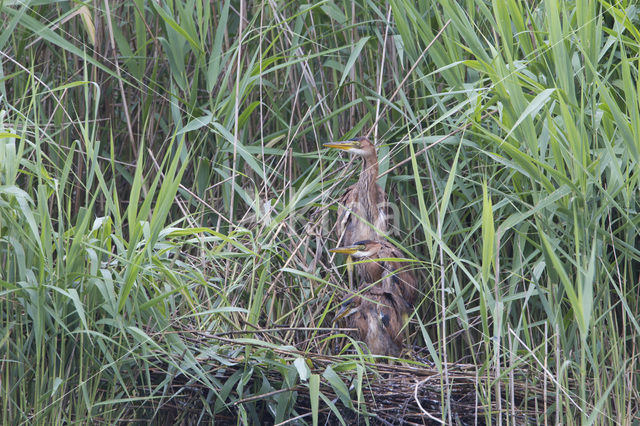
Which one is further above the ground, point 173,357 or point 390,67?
point 390,67

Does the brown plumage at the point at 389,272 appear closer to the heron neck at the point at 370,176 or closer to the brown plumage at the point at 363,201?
the brown plumage at the point at 363,201

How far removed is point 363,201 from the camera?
3680 mm

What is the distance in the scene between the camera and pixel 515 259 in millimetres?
3193

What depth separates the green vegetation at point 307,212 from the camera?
2.72 meters

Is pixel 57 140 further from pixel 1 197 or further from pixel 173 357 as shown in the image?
pixel 173 357

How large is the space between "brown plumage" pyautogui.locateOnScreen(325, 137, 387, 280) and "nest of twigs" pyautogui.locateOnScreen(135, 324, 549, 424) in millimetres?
735

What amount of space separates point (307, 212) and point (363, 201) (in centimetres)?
36

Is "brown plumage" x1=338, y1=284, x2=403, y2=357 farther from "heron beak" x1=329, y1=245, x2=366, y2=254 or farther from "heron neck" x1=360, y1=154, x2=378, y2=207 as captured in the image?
"heron neck" x1=360, y1=154, x2=378, y2=207

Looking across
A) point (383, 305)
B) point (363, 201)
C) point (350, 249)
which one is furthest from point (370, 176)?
point (383, 305)

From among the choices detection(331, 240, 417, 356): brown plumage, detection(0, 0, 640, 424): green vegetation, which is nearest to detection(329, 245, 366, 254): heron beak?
detection(331, 240, 417, 356): brown plumage

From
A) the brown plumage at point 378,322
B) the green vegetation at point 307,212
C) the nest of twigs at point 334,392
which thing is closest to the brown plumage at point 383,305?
the brown plumage at point 378,322

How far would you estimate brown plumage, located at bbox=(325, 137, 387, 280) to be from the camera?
359cm

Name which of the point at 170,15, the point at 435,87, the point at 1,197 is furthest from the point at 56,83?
the point at 435,87

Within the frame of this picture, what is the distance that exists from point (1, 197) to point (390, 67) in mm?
1795
